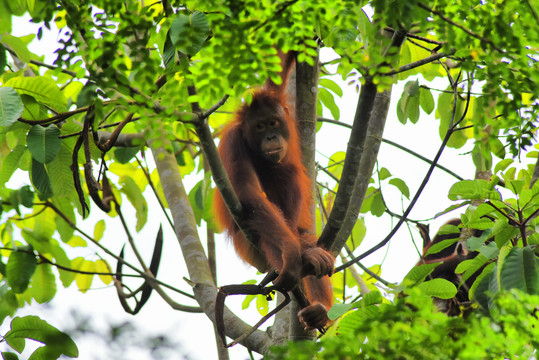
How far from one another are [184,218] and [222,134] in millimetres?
830

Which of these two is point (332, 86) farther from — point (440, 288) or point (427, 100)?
point (440, 288)

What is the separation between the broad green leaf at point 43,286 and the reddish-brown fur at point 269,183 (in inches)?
53.1

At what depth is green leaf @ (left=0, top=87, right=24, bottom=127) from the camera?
8.73 ft

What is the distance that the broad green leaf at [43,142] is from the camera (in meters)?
2.94

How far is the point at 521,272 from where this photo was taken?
101 inches

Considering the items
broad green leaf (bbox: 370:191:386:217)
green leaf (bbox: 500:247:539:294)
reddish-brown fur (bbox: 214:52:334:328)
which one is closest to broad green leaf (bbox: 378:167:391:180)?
broad green leaf (bbox: 370:191:386:217)

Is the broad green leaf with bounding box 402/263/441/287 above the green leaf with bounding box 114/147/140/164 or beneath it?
beneath

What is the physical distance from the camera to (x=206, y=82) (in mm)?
2066

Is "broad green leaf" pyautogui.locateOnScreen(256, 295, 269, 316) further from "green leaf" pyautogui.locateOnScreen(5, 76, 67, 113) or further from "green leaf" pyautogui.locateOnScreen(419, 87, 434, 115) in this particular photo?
"green leaf" pyautogui.locateOnScreen(5, 76, 67, 113)

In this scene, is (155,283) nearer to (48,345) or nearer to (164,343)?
(48,345)

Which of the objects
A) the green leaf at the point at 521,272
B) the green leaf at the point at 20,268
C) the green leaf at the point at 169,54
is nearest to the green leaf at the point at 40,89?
the green leaf at the point at 20,268

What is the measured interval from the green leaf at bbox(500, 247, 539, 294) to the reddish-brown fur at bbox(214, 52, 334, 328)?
1.52 meters

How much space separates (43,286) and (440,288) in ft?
8.75

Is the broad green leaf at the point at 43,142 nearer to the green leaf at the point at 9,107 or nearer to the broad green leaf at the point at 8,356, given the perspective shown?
the green leaf at the point at 9,107
